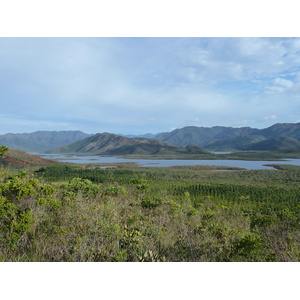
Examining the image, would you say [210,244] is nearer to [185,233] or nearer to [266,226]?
[185,233]

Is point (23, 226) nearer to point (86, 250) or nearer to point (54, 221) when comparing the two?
point (54, 221)

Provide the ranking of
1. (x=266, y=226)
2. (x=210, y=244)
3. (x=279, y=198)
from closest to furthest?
(x=210, y=244) → (x=266, y=226) → (x=279, y=198)

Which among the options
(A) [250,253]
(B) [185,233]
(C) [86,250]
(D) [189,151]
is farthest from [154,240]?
(D) [189,151]

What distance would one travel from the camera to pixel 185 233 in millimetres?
5613

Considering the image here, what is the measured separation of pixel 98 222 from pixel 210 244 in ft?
9.06

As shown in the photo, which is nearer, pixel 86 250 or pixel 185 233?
pixel 86 250

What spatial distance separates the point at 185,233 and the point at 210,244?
2.26ft

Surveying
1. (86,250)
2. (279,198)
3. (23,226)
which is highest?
(23,226)

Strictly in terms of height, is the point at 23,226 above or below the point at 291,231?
above

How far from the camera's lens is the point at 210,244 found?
203 inches

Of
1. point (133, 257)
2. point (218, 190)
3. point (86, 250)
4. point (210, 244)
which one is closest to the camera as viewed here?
point (86, 250)

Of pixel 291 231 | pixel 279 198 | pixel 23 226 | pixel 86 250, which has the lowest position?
pixel 279 198

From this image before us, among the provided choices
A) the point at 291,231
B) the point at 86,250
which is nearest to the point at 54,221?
the point at 86,250

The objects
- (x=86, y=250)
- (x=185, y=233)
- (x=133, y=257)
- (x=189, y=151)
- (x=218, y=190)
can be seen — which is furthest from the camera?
(x=189, y=151)
